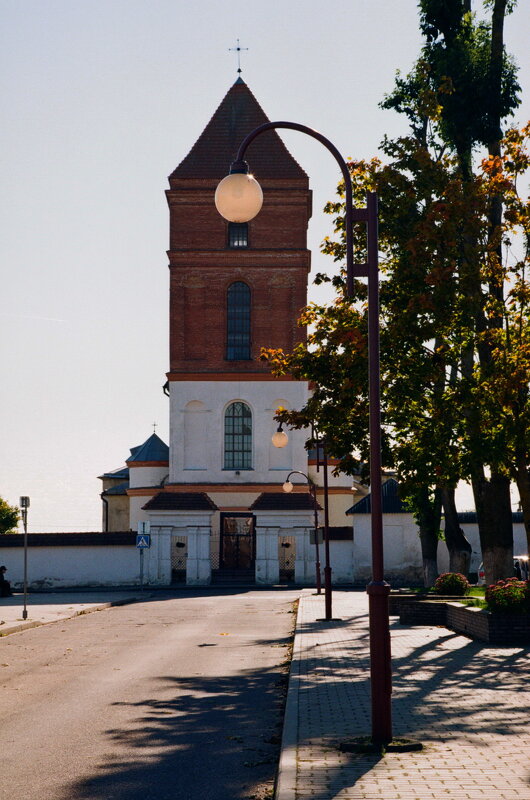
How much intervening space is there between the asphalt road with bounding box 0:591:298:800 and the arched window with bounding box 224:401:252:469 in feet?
110

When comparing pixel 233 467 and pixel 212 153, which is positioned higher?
pixel 212 153

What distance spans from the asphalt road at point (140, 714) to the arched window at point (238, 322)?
115ft

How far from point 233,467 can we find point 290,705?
1784 inches

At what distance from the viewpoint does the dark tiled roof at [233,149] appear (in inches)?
2287

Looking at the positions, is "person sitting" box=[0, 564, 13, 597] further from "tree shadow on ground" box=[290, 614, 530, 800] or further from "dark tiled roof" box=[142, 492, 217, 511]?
"tree shadow on ground" box=[290, 614, 530, 800]

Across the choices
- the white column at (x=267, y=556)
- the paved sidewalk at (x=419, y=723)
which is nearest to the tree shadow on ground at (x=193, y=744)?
the paved sidewalk at (x=419, y=723)

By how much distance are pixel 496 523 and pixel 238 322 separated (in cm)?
3525

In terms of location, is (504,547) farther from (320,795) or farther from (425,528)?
(320,795)

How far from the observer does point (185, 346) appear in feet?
187

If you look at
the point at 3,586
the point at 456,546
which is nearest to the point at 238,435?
the point at 3,586

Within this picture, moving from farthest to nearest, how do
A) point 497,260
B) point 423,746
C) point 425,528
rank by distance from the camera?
point 425,528, point 497,260, point 423,746

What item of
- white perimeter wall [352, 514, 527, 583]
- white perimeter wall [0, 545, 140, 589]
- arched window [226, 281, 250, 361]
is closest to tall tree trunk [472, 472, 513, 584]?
white perimeter wall [352, 514, 527, 583]

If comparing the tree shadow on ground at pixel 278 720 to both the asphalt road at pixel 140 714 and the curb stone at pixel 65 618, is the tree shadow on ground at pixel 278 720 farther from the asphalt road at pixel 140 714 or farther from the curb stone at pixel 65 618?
the curb stone at pixel 65 618

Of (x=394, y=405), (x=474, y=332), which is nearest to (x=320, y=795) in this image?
(x=394, y=405)
